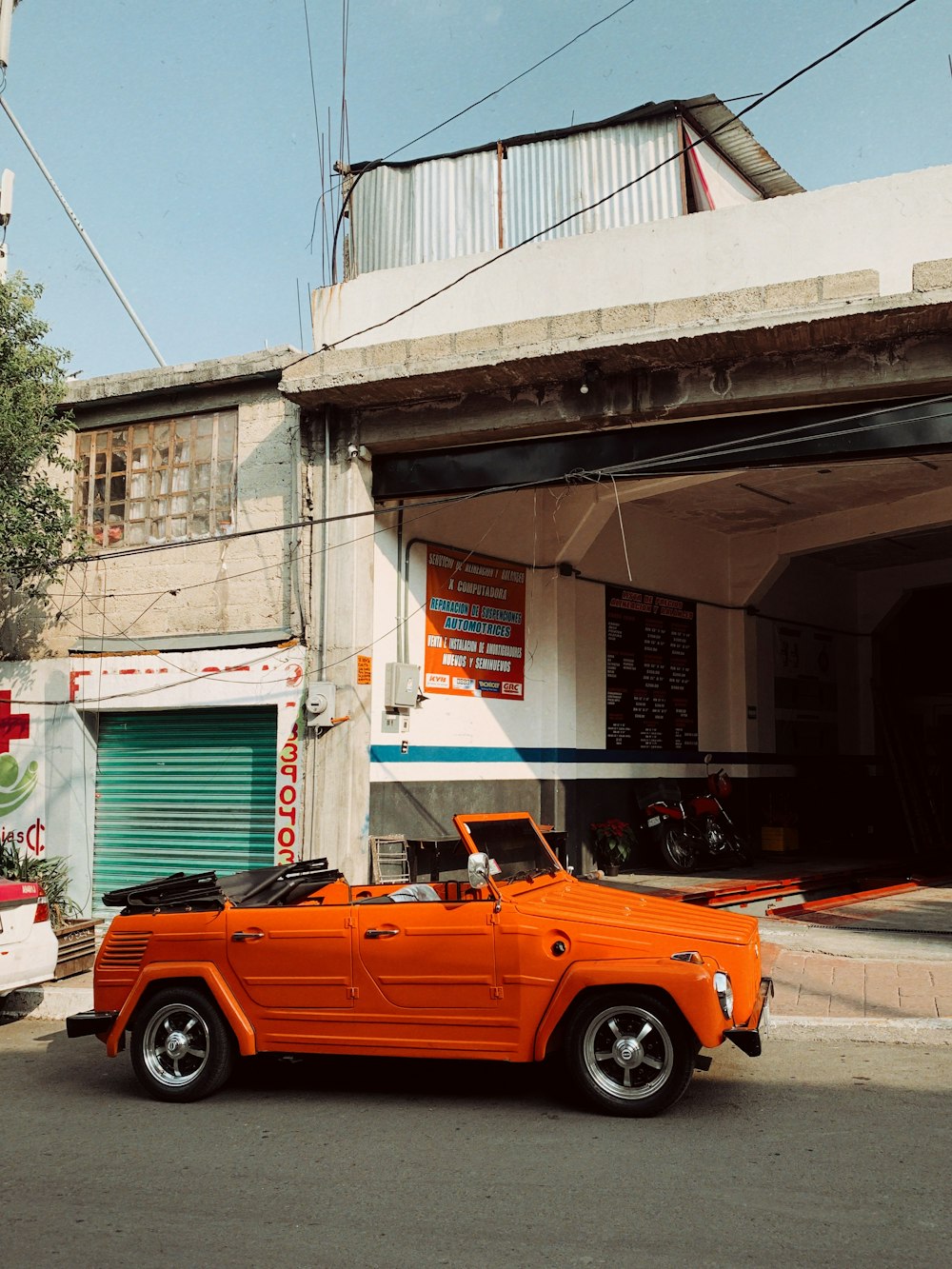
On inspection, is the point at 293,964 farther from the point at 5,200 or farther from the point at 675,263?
the point at 5,200

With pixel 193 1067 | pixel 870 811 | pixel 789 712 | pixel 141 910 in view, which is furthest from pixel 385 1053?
pixel 870 811

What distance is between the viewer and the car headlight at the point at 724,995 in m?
5.46

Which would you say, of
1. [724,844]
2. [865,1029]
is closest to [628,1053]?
[865,1029]

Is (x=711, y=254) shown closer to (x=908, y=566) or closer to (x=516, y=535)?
(x=516, y=535)

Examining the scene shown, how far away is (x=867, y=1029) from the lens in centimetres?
720

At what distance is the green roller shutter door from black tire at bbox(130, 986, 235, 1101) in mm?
5268

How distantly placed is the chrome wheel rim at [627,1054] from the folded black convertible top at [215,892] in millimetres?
2100

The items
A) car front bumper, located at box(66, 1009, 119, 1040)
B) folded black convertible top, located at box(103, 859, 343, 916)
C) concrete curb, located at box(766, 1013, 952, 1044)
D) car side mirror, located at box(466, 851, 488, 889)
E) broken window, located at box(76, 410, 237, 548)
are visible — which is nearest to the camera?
car side mirror, located at box(466, 851, 488, 889)

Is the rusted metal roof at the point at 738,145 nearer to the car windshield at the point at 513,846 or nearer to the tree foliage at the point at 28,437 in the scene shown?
the tree foliage at the point at 28,437

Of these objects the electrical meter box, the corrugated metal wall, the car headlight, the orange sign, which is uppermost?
the corrugated metal wall

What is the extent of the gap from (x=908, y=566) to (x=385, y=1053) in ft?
57.5

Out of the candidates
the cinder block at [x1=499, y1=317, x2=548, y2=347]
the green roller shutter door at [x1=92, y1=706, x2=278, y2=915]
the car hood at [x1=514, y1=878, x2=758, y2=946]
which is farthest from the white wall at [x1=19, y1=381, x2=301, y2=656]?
the car hood at [x1=514, y1=878, x2=758, y2=946]

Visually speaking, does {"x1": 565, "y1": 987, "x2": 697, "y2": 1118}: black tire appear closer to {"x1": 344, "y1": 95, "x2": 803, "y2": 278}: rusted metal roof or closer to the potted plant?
{"x1": 344, "y1": 95, "x2": 803, "y2": 278}: rusted metal roof

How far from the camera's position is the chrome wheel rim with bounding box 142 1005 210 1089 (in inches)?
249
